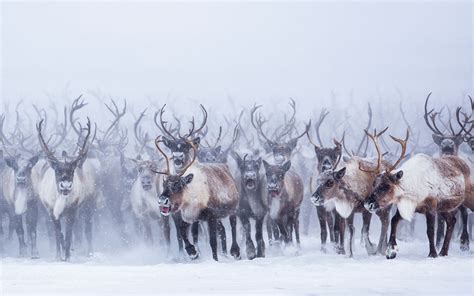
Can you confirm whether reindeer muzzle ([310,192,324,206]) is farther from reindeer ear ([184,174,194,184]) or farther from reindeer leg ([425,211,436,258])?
reindeer ear ([184,174,194,184])

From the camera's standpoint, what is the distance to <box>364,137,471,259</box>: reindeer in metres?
8.73

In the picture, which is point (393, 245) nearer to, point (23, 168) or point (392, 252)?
point (392, 252)

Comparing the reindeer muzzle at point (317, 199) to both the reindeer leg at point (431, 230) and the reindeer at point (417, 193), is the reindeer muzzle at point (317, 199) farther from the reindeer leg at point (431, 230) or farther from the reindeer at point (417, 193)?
the reindeer leg at point (431, 230)

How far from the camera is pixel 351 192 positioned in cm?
939

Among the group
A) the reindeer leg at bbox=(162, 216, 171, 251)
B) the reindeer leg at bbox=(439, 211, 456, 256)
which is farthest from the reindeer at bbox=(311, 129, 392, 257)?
the reindeer leg at bbox=(162, 216, 171, 251)

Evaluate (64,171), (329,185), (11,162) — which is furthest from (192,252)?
(11,162)

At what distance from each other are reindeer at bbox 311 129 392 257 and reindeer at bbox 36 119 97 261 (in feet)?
10.4

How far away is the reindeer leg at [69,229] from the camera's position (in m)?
10.2

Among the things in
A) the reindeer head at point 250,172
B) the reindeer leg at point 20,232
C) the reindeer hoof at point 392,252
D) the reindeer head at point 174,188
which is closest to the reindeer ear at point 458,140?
the reindeer hoof at point 392,252

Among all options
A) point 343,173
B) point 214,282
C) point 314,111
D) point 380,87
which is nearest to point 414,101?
point 380,87

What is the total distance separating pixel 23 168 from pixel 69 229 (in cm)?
134

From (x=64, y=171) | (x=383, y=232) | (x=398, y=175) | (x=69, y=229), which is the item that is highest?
(x=64, y=171)

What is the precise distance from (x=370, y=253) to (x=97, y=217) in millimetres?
5108

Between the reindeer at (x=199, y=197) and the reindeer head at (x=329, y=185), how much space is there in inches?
47.8
